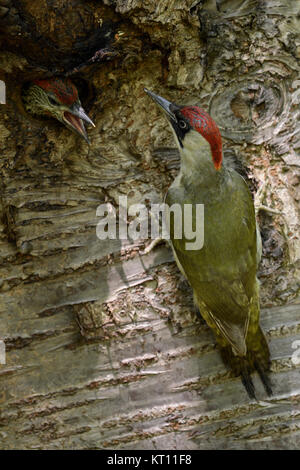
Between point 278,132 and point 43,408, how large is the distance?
1.59 meters

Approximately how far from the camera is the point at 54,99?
250 centimetres

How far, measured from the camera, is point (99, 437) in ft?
7.34

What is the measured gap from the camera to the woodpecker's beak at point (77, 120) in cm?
236

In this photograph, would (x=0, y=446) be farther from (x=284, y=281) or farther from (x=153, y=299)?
(x=284, y=281)

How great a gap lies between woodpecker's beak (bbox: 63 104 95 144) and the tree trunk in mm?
66

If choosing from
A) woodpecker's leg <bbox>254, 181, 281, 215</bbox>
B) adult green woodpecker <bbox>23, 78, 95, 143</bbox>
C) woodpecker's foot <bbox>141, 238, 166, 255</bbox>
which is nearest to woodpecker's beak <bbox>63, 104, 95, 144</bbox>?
adult green woodpecker <bbox>23, 78, 95, 143</bbox>

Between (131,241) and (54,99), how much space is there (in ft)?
2.59

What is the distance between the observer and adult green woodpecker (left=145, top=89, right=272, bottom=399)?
2227 mm

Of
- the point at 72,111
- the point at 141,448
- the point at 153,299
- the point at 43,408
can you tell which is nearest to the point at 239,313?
the point at 153,299

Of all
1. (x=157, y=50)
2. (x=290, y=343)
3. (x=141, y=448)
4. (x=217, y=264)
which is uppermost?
(x=157, y=50)

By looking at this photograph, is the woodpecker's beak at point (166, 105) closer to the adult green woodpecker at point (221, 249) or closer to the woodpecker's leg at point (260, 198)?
the adult green woodpecker at point (221, 249)

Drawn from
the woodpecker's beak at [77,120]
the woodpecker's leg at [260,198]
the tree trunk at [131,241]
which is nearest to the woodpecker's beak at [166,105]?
the tree trunk at [131,241]

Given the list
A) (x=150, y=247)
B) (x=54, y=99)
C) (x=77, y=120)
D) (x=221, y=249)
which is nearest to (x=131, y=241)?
(x=150, y=247)

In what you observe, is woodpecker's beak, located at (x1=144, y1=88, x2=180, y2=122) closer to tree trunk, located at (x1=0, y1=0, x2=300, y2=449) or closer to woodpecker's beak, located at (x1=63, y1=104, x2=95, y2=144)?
tree trunk, located at (x1=0, y1=0, x2=300, y2=449)
